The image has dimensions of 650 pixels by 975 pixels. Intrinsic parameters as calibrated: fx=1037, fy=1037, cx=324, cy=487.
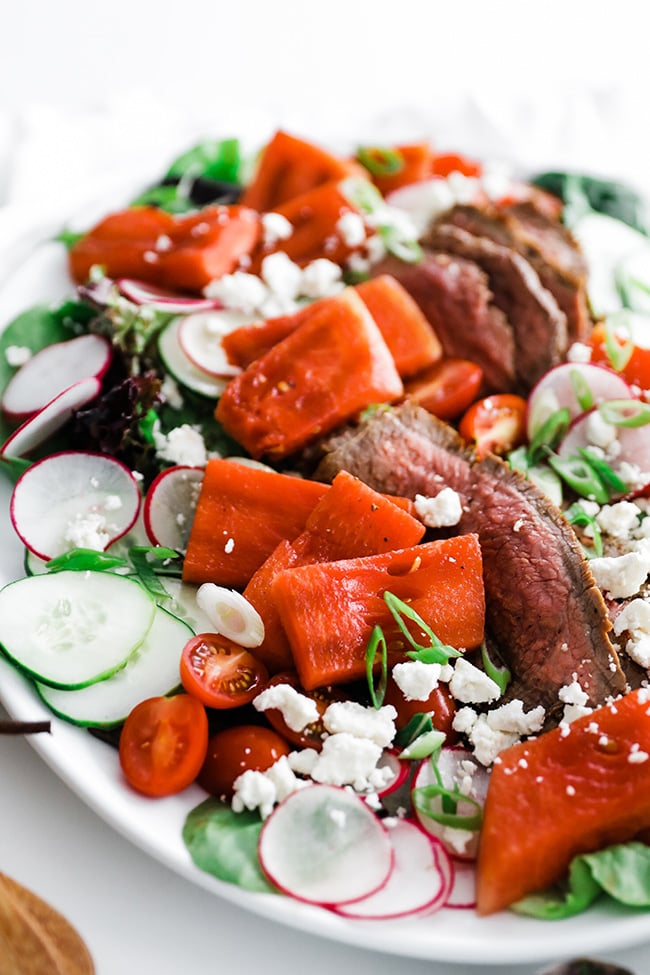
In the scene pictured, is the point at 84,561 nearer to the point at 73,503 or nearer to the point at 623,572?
the point at 73,503

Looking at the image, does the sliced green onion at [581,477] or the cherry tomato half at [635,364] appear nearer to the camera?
the sliced green onion at [581,477]

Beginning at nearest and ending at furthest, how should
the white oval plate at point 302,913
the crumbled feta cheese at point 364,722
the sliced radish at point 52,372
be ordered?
the white oval plate at point 302,913 → the crumbled feta cheese at point 364,722 → the sliced radish at point 52,372

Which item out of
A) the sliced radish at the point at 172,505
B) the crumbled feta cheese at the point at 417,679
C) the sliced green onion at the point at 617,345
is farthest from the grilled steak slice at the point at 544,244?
the crumbled feta cheese at the point at 417,679

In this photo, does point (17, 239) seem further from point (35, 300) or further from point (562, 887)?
point (562, 887)

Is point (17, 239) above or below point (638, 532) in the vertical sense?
above

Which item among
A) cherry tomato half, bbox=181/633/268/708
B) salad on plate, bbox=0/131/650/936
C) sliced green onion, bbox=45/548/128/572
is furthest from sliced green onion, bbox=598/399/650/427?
sliced green onion, bbox=45/548/128/572

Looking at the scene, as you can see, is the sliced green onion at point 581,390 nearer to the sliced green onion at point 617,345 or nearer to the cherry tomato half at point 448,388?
the sliced green onion at point 617,345

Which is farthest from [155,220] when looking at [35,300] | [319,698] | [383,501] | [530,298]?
[319,698]
